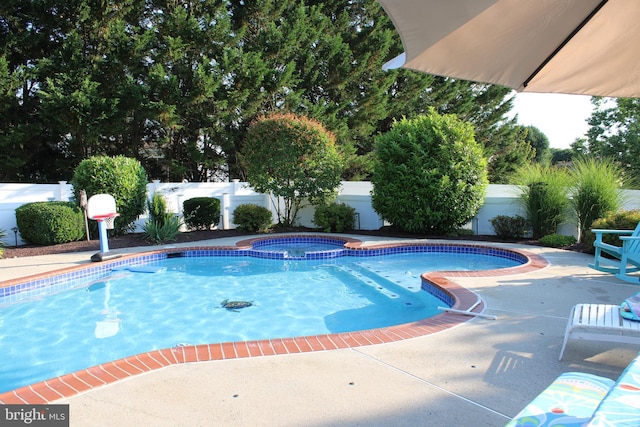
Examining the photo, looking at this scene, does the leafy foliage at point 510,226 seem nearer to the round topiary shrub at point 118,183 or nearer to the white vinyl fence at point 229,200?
the white vinyl fence at point 229,200

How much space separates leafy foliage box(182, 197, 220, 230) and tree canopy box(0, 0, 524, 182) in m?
5.62

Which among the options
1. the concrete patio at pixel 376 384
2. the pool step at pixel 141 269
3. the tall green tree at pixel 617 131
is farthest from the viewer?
the tall green tree at pixel 617 131

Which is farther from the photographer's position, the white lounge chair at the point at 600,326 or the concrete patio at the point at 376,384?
the white lounge chair at the point at 600,326

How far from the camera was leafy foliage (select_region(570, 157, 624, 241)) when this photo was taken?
927 centimetres

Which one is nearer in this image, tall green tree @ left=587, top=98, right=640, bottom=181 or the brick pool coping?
the brick pool coping

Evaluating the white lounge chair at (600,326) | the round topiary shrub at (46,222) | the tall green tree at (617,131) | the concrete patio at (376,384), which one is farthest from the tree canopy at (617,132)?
the round topiary shrub at (46,222)

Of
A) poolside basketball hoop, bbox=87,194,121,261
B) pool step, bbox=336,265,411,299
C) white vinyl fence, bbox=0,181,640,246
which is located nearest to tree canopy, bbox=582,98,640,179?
white vinyl fence, bbox=0,181,640,246

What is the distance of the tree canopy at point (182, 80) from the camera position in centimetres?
1549

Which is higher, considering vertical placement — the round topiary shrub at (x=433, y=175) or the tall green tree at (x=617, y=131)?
the tall green tree at (x=617, y=131)

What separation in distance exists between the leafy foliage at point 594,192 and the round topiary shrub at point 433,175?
224cm

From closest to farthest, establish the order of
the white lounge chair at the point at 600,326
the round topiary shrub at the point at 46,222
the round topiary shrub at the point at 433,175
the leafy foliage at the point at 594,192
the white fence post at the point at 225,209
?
the white lounge chair at the point at 600,326 → the leafy foliage at the point at 594,192 → the round topiary shrub at the point at 46,222 → the round topiary shrub at the point at 433,175 → the white fence post at the point at 225,209

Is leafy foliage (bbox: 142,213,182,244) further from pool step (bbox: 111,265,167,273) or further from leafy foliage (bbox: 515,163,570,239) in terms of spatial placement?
leafy foliage (bbox: 515,163,570,239)

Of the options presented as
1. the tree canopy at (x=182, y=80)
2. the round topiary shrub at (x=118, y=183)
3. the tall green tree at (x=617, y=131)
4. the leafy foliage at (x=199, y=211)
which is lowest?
the leafy foliage at (x=199, y=211)

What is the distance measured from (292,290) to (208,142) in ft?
46.1
